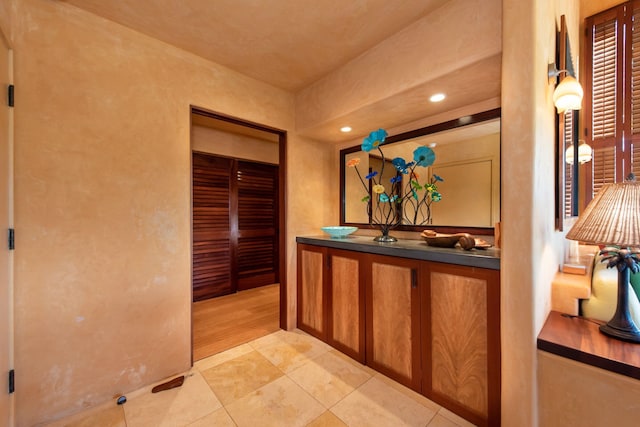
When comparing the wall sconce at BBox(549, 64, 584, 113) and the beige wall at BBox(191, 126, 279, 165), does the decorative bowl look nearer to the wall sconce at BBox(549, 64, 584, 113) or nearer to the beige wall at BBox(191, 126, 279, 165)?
the wall sconce at BBox(549, 64, 584, 113)

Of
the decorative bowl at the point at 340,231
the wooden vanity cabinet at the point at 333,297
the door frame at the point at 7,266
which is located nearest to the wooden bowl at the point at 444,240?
the wooden vanity cabinet at the point at 333,297

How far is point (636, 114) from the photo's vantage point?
1.96 metres

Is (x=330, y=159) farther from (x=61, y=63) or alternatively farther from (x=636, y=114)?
(x=636, y=114)

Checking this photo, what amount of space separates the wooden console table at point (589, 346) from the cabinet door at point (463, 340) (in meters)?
0.26

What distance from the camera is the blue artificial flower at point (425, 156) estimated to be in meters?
2.02

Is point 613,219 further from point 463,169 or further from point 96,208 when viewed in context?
point 96,208

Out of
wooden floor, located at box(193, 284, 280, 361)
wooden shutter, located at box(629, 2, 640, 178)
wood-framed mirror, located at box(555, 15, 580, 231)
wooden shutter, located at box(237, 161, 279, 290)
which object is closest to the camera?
wood-framed mirror, located at box(555, 15, 580, 231)

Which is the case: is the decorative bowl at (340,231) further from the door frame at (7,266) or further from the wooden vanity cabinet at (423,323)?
the door frame at (7,266)

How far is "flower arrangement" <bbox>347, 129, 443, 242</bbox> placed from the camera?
207 cm

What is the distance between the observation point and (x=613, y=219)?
1.01 meters

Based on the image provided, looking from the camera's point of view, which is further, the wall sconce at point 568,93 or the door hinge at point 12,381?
the door hinge at point 12,381

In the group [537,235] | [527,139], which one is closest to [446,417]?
[537,235]

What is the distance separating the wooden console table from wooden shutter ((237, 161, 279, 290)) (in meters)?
3.58

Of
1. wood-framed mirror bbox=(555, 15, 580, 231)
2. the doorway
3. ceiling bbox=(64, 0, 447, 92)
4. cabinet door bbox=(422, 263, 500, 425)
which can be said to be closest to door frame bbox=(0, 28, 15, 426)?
ceiling bbox=(64, 0, 447, 92)
